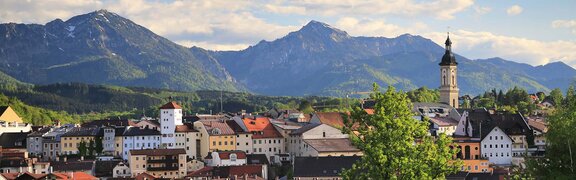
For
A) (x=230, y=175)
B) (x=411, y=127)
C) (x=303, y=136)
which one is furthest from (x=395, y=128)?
(x=303, y=136)

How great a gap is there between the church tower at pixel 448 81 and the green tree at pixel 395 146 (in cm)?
11421

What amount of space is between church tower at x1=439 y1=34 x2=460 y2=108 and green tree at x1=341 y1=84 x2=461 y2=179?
375 ft

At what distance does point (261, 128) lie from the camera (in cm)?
10950

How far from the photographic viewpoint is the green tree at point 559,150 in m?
34.2

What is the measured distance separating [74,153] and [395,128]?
80.3 meters

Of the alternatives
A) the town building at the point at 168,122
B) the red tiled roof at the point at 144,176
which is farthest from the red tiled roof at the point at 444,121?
the red tiled roof at the point at 144,176

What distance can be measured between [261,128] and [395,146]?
7509 centimetres

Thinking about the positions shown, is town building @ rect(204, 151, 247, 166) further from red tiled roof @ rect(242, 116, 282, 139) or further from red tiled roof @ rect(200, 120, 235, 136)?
red tiled roof @ rect(242, 116, 282, 139)

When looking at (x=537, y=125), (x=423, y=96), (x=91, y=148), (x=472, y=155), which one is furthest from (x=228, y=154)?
(x=423, y=96)

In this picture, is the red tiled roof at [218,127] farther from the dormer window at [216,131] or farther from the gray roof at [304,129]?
the gray roof at [304,129]

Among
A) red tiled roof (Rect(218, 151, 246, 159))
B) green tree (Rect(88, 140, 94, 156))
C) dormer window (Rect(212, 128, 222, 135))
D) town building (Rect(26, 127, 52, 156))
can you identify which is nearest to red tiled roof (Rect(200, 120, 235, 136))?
dormer window (Rect(212, 128, 222, 135))

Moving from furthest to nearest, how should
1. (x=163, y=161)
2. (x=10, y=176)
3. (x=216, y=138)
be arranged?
(x=216, y=138)
(x=163, y=161)
(x=10, y=176)

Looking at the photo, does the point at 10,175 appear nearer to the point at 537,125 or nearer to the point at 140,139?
the point at 140,139

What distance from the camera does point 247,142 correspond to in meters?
107
